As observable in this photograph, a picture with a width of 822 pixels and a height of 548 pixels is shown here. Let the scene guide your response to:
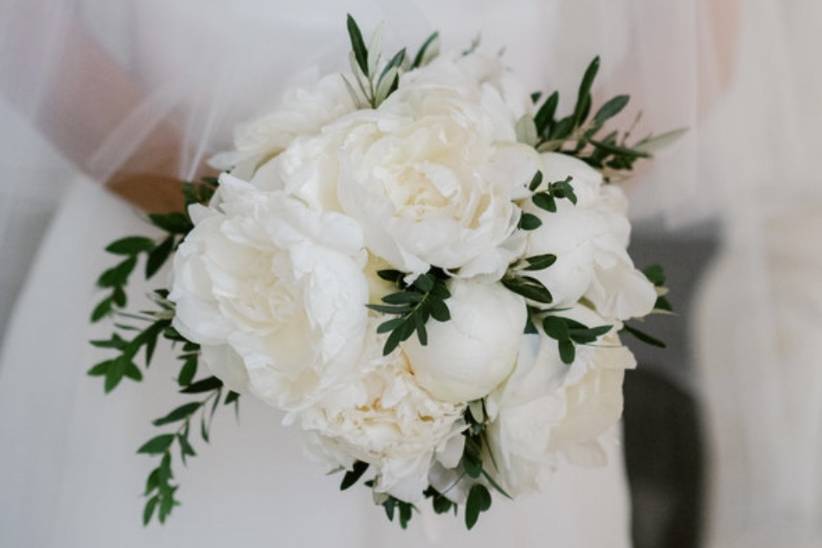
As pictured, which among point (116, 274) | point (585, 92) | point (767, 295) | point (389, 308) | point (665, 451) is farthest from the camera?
point (665, 451)

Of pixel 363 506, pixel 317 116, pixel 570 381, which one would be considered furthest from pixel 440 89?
pixel 363 506

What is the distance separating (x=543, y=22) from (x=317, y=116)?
307 millimetres

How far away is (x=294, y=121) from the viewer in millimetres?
485

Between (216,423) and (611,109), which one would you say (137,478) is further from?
(611,109)

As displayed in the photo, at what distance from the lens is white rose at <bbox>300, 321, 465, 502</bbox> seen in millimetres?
431

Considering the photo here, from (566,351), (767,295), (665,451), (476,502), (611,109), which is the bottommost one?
(665,451)

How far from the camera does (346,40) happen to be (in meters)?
0.62

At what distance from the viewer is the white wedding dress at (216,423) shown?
0.65 m

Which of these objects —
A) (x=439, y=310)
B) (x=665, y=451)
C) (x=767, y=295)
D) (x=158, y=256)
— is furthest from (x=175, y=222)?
(x=665, y=451)

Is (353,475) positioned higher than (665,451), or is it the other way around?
(353,475)

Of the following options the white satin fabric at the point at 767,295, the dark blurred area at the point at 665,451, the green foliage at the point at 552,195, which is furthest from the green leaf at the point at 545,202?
the dark blurred area at the point at 665,451

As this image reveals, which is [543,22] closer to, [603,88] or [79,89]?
[603,88]

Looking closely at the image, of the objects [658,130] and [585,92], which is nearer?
[585,92]

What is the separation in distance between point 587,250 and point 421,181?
11cm
